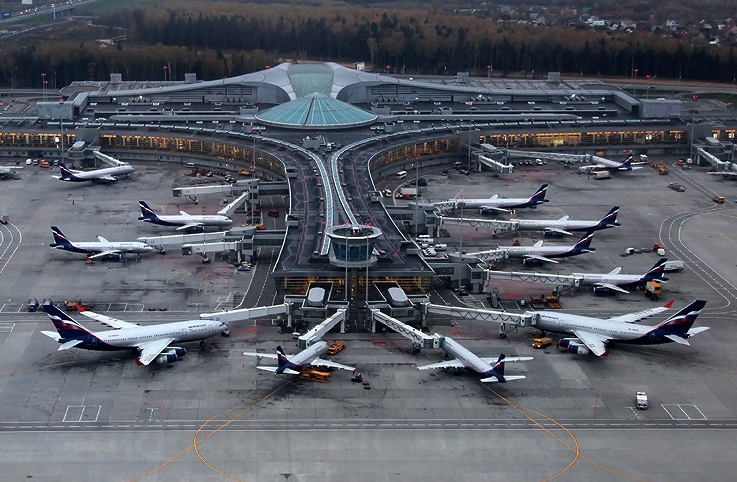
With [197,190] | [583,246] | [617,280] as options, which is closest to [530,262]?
[583,246]

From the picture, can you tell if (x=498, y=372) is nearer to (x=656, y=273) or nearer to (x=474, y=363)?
(x=474, y=363)

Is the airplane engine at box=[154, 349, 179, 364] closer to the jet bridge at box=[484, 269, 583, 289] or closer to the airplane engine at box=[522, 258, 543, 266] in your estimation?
the jet bridge at box=[484, 269, 583, 289]

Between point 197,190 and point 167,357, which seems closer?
point 167,357

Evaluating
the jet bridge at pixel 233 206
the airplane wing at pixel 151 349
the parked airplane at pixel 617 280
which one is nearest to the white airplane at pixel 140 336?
the airplane wing at pixel 151 349

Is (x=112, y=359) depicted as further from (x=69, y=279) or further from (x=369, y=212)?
(x=369, y=212)

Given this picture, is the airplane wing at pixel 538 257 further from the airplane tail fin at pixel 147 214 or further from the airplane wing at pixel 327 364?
the airplane tail fin at pixel 147 214

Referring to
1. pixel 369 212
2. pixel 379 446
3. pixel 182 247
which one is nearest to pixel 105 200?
pixel 182 247

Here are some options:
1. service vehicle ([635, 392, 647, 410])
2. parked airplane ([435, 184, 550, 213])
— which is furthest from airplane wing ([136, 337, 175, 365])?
parked airplane ([435, 184, 550, 213])
